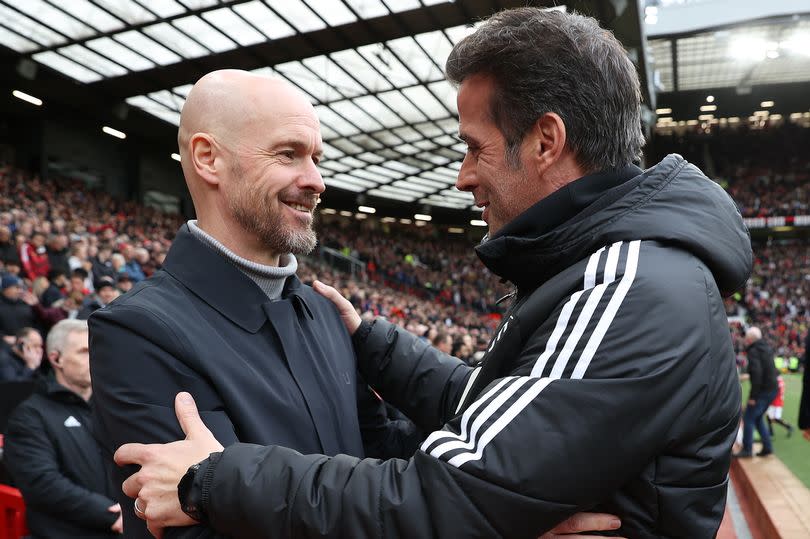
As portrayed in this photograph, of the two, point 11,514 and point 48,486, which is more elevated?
point 48,486

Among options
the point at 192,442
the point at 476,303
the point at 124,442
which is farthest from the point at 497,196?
the point at 476,303

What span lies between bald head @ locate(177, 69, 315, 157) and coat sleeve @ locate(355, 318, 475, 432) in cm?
78

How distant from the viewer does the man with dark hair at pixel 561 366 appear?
Result: 1.13 m

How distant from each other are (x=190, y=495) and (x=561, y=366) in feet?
2.35

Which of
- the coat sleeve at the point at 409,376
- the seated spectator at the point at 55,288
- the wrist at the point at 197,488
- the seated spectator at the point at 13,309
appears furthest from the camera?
→ the seated spectator at the point at 55,288

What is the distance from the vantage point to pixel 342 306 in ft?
7.24

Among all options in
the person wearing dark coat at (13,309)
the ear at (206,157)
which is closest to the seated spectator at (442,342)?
the person wearing dark coat at (13,309)

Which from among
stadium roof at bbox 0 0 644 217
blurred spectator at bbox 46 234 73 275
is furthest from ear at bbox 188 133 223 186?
stadium roof at bbox 0 0 644 217

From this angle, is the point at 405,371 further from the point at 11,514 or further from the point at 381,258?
the point at 381,258

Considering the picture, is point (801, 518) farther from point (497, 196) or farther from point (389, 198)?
point (389, 198)

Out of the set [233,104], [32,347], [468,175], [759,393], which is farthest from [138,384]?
[759,393]

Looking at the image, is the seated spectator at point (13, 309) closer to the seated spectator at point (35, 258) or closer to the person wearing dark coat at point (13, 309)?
the person wearing dark coat at point (13, 309)

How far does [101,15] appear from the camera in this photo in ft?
48.3

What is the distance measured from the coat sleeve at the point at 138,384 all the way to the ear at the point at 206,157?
17.8 inches
